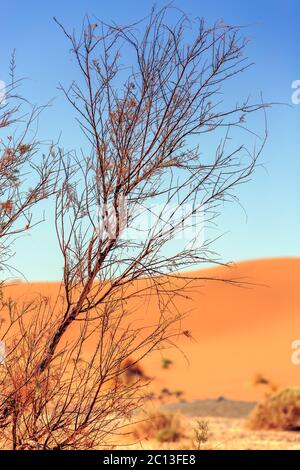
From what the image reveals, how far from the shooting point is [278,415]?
19859 mm

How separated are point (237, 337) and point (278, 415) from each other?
92.1 ft

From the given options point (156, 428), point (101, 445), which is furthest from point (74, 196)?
point (156, 428)

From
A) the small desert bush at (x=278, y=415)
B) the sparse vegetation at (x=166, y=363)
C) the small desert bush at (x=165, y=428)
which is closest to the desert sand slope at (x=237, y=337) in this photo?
the sparse vegetation at (x=166, y=363)

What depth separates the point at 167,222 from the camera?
5.89 m

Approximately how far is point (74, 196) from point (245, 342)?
137ft

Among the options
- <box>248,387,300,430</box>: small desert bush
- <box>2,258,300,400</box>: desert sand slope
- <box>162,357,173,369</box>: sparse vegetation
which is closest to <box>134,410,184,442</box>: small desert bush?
<box>248,387,300,430</box>: small desert bush

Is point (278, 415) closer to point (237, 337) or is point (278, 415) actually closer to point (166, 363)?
point (166, 363)

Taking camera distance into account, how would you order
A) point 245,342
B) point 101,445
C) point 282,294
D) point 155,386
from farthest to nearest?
point 282,294
point 245,342
point 155,386
point 101,445

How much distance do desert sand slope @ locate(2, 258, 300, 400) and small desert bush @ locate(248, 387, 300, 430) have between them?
21.1 feet

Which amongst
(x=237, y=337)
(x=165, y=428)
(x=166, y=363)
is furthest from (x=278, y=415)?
(x=237, y=337)

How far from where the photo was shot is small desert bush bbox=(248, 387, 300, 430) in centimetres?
1975

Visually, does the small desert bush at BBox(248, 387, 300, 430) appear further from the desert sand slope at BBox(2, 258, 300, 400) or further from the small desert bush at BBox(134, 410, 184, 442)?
the desert sand slope at BBox(2, 258, 300, 400)

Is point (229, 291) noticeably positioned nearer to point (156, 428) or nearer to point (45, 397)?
point (156, 428)
